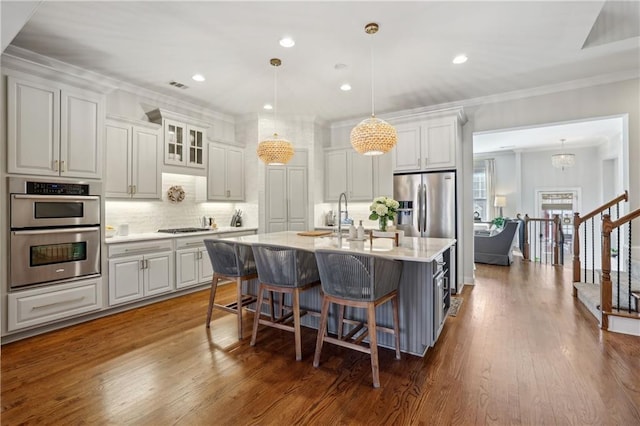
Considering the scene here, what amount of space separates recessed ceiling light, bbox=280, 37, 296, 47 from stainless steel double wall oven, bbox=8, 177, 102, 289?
2.51m

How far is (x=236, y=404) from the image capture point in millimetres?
2014

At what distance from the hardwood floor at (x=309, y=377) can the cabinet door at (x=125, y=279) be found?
370 mm

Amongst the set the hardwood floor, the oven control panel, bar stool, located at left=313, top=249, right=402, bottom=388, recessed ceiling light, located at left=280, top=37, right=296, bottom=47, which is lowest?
the hardwood floor

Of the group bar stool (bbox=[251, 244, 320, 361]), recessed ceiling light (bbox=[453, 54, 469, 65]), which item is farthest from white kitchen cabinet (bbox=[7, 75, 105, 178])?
recessed ceiling light (bbox=[453, 54, 469, 65])

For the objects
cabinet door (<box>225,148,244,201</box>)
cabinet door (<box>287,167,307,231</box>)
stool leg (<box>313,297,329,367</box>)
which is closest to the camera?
stool leg (<box>313,297,329,367</box>)

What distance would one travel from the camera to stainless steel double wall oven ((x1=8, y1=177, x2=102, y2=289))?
9.78ft

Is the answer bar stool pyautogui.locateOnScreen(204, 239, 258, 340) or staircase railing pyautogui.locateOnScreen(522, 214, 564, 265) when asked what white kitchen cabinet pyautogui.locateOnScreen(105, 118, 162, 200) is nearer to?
bar stool pyautogui.locateOnScreen(204, 239, 258, 340)

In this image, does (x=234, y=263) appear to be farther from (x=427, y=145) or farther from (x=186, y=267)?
(x=427, y=145)

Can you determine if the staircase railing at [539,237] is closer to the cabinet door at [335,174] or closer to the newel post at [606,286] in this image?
the newel post at [606,286]

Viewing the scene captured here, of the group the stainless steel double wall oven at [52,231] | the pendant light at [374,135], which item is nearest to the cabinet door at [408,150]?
the pendant light at [374,135]

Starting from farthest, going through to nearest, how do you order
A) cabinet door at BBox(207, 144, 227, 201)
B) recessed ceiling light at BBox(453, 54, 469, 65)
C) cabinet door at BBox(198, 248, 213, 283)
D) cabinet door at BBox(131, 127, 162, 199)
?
cabinet door at BBox(207, 144, 227, 201) → cabinet door at BBox(198, 248, 213, 283) → cabinet door at BBox(131, 127, 162, 199) → recessed ceiling light at BBox(453, 54, 469, 65)

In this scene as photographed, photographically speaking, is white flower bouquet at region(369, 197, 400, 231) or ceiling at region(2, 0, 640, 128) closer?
ceiling at region(2, 0, 640, 128)

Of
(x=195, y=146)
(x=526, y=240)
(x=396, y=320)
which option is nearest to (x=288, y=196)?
(x=195, y=146)

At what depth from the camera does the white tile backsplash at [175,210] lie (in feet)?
14.2
